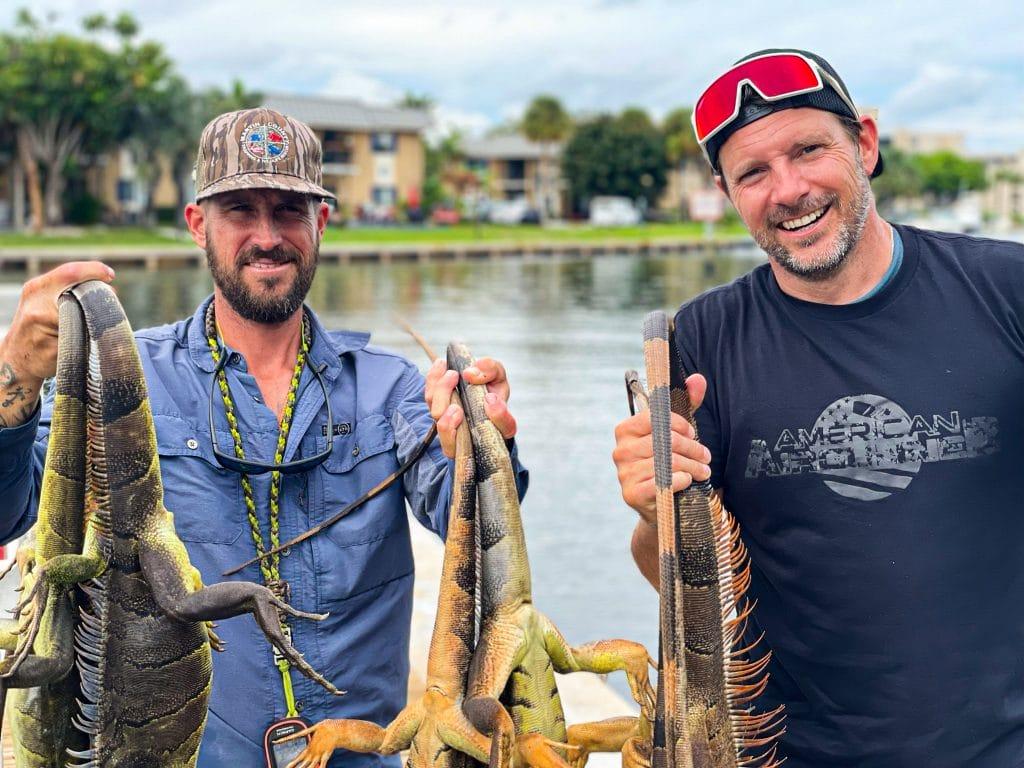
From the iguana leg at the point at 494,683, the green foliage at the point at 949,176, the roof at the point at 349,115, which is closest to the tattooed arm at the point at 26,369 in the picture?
the iguana leg at the point at 494,683

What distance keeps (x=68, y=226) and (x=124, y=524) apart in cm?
7250

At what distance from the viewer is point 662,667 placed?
114 inches

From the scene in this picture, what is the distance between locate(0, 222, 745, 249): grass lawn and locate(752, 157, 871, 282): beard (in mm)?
52430

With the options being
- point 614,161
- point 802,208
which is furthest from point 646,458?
point 614,161

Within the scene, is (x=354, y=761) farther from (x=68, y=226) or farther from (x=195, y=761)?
(x=68, y=226)

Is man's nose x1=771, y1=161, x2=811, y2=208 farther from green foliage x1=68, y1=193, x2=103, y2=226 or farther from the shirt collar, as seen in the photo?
green foliage x1=68, y1=193, x2=103, y2=226

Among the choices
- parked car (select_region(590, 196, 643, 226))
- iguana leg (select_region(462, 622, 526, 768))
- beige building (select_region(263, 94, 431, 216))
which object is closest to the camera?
iguana leg (select_region(462, 622, 526, 768))

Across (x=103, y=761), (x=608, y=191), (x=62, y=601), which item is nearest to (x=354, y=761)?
(x=103, y=761)

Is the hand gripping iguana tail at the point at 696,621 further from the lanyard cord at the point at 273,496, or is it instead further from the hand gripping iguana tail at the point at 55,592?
the hand gripping iguana tail at the point at 55,592

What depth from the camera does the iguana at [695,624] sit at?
9.16ft

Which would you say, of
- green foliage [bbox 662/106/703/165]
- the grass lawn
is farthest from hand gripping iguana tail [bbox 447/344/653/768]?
green foliage [bbox 662/106/703/165]

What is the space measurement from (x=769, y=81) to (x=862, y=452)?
1.02 m

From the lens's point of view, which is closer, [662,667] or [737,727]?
[662,667]

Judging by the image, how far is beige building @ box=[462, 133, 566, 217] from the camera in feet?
383
